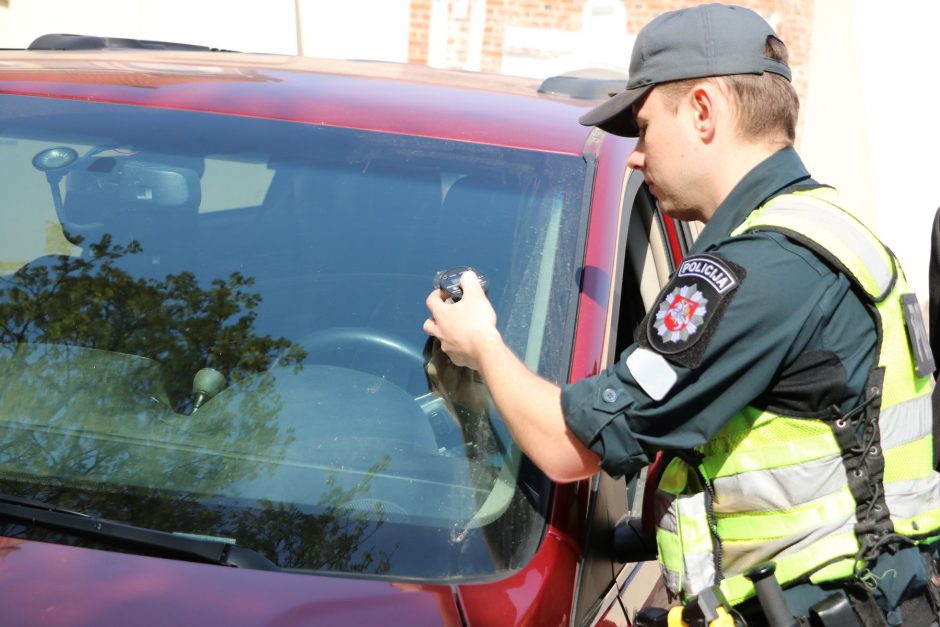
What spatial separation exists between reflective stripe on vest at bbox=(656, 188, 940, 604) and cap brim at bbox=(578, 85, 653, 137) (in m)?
0.27

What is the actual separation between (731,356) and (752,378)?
0.04m

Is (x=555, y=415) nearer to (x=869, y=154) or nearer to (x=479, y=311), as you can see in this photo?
(x=479, y=311)

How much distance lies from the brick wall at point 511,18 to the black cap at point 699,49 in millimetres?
8557

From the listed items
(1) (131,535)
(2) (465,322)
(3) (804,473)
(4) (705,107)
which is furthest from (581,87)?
(1) (131,535)

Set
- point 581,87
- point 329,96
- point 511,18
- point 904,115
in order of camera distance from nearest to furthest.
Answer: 1. point 329,96
2. point 581,87
3. point 511,18
4. point 904,115

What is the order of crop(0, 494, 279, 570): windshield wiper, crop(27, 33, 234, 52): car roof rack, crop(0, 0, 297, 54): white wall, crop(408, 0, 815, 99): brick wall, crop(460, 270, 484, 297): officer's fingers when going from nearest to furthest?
crop(0, 494, 279, 570): windshield wiper → crop(460, 270, 484, 297): officer's fingers → crop(27, 33, 234, 52): car roof rack → crop(0, 0, 297, 54): white wall → crop(408, 0, 815, 99): brick wall

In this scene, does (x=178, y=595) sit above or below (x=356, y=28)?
above

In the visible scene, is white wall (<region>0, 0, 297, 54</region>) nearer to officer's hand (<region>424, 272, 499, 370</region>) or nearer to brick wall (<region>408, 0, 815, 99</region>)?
brick wall (<region>408, 0, 815, 99</region>)

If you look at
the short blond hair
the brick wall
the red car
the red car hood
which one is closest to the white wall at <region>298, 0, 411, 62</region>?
the brick wall

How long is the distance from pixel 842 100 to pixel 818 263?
9.70 meters

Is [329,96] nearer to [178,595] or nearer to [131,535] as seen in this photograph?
[131,535]

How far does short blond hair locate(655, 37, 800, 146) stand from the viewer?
1.67 m

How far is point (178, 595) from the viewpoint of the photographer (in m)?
1.40

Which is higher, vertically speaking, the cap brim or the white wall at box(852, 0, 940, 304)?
the cap brim
